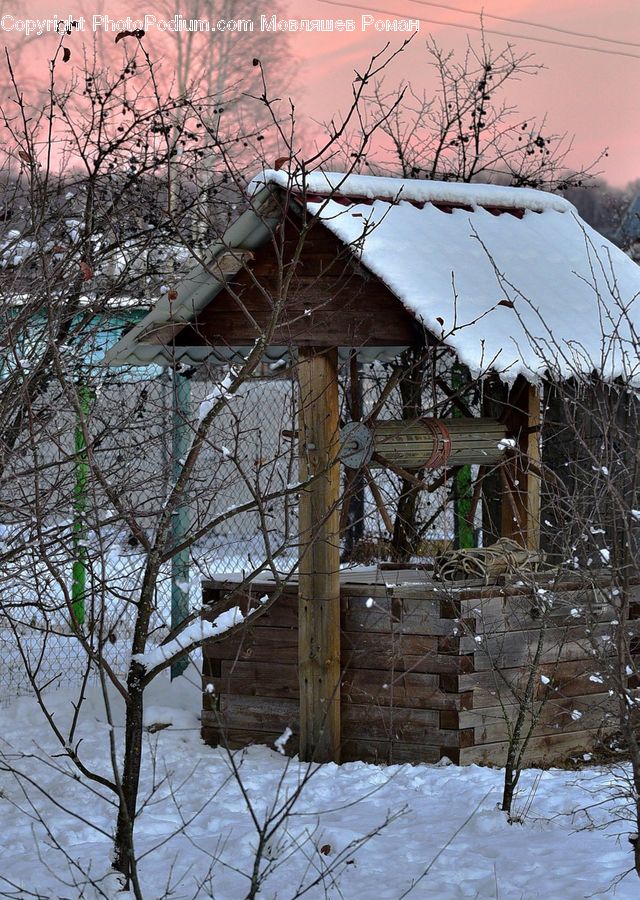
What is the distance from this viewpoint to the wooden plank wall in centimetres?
613

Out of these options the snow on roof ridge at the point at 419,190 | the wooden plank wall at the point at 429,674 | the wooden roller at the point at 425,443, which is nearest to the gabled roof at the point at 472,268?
the snow on roof ridge at the point at 419,190

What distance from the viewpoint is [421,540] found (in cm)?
870

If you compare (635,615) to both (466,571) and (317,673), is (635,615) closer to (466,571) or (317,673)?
(466,571)

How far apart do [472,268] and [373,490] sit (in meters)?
1.42

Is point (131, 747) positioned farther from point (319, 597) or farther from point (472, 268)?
point (472, 268)

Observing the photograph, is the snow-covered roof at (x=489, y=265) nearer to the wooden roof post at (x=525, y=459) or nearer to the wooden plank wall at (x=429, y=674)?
the wooden roof post at (x=525, y=459)

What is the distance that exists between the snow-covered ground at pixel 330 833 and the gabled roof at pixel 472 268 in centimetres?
212

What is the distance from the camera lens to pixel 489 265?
661cm

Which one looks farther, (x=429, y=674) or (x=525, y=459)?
(x=525, y=459)

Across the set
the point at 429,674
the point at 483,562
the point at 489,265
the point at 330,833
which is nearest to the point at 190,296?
the point at 489,265

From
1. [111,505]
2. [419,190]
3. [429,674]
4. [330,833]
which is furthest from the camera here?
[111,505]

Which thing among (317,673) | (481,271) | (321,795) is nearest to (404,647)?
(317,673)

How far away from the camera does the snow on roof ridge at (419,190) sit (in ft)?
20.3

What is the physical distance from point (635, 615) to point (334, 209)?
3.01 metres
